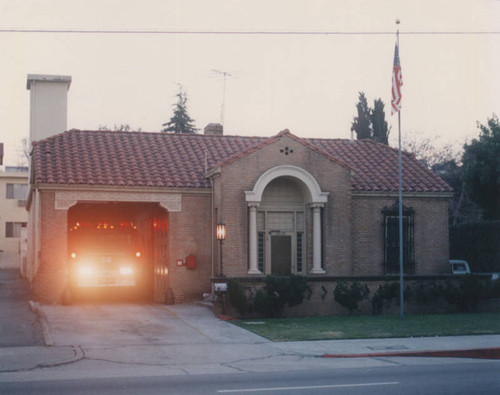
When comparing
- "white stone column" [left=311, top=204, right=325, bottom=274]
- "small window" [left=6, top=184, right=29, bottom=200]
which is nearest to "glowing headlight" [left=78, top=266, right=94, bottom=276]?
"white stone column" [left=311, top=204, right=325, bottom=274]

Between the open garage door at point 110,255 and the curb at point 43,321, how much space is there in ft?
6.98

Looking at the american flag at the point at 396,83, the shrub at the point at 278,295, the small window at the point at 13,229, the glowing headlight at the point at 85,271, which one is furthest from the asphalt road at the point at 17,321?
the small window at the point at 13,229

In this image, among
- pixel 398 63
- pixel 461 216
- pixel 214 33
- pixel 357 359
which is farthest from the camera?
pixel 461 216

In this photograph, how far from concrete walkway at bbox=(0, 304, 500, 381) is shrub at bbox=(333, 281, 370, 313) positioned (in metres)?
4.43

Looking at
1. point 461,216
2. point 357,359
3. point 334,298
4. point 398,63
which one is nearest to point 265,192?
point 334,298

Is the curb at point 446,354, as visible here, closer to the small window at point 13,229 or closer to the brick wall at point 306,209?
the brick wall at point 306,209

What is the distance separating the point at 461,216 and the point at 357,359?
38.6 m

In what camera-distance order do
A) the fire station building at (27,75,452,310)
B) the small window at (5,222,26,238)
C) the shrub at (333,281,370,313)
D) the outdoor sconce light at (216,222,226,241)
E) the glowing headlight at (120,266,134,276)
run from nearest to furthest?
the shrub at (333,281,370,313) < the outdoor sconce light at (216,222,226,241) < the fire station building at (27,75,452,310) < the glowing headlight at (120,266,134,276) < the small window at (5,222,26,238)

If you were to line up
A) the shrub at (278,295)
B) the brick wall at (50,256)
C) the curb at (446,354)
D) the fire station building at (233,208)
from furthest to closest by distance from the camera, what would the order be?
1. the fire station building at (233,208)
2. the brick wall at (50,256)
3. the shrub at (278,295)
4. the curb at (446,354)

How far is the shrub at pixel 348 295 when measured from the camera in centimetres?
2311

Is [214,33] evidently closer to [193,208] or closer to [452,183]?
[193,208]

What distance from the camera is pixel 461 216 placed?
5138cm

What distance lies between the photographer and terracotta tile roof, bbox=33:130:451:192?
81.1 ft

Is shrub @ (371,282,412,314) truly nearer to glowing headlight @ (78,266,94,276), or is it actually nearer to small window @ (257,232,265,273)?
small window @ (257,232,265,273)
